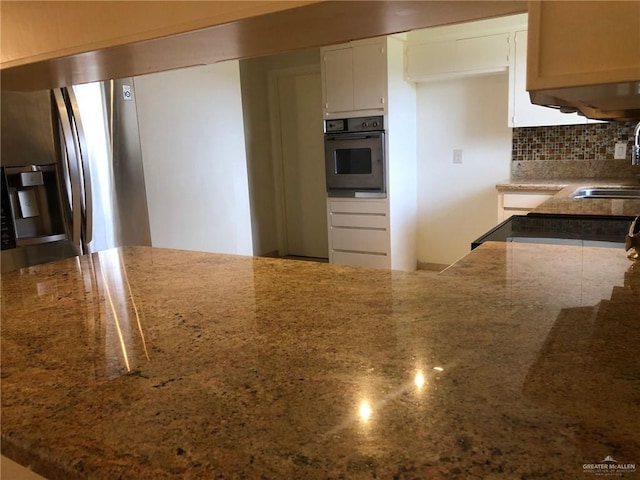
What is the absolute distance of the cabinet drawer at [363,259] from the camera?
4.32 m

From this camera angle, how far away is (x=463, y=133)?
4.46m

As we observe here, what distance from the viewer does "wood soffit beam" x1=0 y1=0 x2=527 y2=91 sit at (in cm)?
87

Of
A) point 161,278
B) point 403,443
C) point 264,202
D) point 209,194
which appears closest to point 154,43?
point 161,278

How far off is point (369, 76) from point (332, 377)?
12.2ft

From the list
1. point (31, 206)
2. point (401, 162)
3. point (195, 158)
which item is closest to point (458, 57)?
point (401, 162)

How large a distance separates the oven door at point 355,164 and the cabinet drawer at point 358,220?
7.1 inches

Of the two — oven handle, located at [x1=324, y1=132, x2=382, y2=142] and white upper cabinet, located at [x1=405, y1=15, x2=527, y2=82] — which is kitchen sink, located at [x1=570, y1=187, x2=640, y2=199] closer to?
white upper cabinet, located at [x1=405, y1=15, x2=527, y2=82]

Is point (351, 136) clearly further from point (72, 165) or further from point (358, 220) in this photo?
point (72, 165)

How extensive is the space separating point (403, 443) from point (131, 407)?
1.21 feet

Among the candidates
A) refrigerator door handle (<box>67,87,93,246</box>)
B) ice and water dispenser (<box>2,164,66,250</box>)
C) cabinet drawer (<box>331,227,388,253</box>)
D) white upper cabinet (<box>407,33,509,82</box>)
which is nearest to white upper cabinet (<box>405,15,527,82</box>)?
white upper cabinet (<box>407,33,509,82</box>)

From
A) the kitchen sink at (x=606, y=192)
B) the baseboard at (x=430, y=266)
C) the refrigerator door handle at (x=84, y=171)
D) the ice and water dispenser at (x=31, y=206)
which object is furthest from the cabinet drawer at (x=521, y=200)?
the ice and water dispenser at (x=31, y=206)

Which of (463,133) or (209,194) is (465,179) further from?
(209,194)

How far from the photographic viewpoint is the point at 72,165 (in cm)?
231

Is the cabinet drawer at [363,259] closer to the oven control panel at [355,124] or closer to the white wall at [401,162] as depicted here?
the white wall at [401,162]
